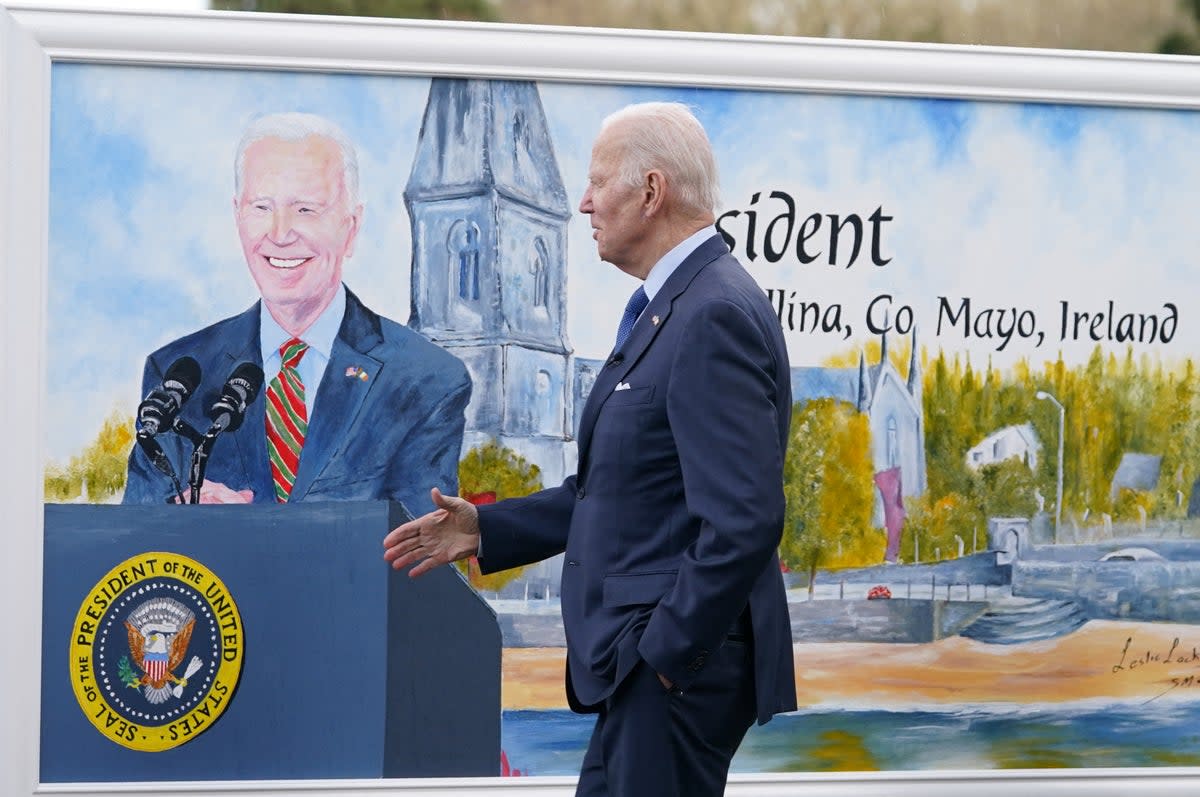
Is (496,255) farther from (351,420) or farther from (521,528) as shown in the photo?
(521,528)

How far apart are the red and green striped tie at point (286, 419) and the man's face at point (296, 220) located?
0.13m

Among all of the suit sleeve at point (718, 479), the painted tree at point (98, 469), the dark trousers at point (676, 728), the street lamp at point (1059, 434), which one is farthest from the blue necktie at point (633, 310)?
the street lamp at point (1059, 434)

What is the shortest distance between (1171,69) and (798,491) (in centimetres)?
156

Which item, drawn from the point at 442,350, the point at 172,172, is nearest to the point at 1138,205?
the point at 442,350

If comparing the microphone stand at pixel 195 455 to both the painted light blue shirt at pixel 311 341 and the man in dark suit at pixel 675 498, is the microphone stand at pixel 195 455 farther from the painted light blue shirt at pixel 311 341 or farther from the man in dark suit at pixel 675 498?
the man in dark suit at pixel 675 498

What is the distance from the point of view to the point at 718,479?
2.50 meters

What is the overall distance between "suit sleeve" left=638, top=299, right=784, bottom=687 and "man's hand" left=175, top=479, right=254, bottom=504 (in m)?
1.61

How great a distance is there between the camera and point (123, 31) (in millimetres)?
3805

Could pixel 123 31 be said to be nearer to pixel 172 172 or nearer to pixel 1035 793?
pixel 172 172

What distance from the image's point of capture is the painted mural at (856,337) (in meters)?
3.84
